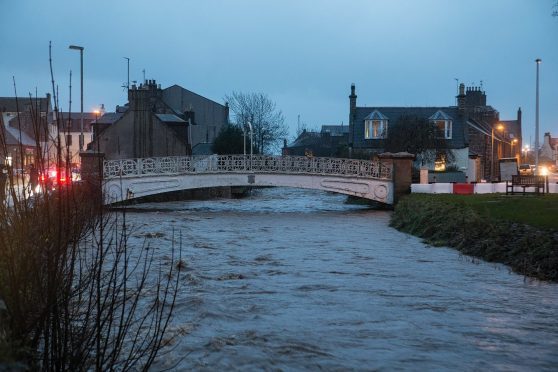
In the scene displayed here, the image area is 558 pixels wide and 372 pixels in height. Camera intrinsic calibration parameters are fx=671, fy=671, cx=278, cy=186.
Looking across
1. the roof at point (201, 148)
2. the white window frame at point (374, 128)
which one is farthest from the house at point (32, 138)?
the roof at point (201, 148)

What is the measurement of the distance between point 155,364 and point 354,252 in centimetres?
1129

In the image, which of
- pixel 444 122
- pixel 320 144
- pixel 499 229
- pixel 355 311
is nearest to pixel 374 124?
pixel 444 122

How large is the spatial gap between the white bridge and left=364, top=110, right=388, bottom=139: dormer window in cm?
2299

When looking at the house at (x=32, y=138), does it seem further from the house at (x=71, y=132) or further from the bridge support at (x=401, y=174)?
the bridge support at (x=401, y=174)

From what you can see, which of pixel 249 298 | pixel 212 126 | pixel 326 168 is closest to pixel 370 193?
pixel 326 168

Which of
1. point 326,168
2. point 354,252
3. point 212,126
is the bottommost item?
point 354,252

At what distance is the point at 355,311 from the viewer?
10258 mm

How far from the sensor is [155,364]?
286 inches

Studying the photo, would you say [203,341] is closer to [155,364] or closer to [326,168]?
[155,364]

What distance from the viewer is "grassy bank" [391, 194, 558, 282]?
43.5 feet

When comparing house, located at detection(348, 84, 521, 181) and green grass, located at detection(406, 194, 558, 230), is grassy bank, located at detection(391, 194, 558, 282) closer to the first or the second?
green grass, located at detection(406, 194, 558, 230)

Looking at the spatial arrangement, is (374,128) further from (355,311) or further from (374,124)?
(355,311)

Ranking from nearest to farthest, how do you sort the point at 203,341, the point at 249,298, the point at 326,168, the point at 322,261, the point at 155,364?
the point at 155,364
the point at 203,341
the point at 249,298
the point at 322,261
the point at 326,168

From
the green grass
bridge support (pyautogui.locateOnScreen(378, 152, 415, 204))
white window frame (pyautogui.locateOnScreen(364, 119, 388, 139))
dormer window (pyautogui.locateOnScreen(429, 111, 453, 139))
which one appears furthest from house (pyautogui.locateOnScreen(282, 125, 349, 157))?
the green grass
